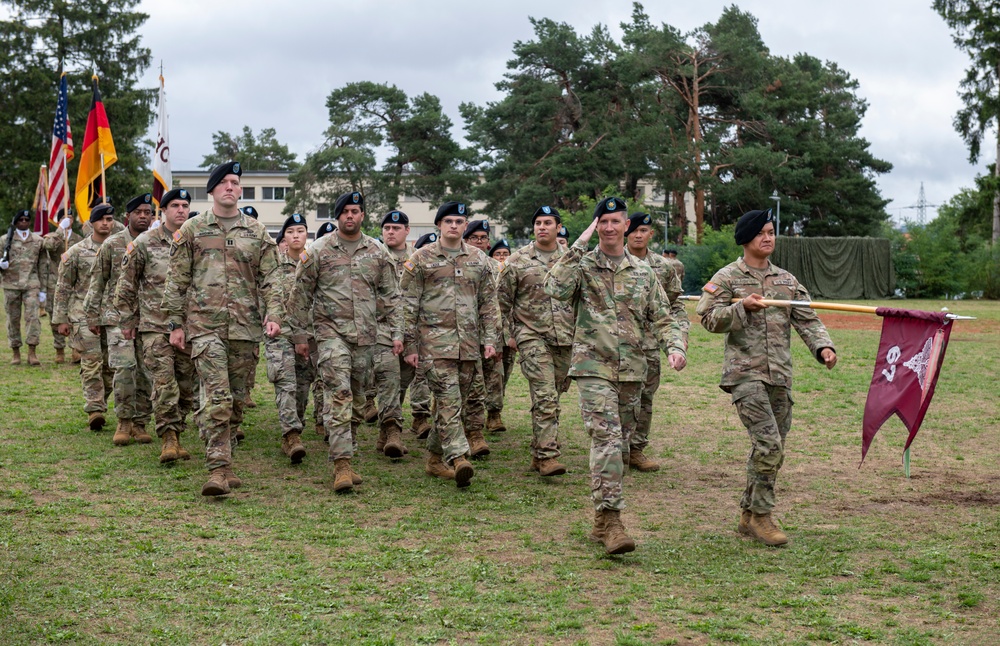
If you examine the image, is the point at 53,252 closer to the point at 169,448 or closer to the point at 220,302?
the point at 169,448

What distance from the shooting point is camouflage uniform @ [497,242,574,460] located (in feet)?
30.9

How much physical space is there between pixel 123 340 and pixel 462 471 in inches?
163

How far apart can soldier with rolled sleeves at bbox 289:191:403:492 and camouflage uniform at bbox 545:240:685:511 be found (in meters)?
2.30

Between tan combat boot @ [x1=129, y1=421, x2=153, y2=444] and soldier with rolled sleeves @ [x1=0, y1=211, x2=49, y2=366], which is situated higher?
soldier with rolled sleeves @ [x1=0, y1=211, x2=49, y2=366]

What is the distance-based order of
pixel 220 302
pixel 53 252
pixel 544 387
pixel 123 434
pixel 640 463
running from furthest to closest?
pixel 53 252, pixel 123 434, pixel 640 463, pixel 544 387, pixel 220 302

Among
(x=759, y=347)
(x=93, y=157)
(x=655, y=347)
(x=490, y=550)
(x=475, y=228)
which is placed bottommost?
(x=490, y=550)

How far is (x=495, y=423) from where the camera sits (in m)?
11.8

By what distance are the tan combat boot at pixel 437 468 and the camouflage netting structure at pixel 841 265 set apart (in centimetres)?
3857

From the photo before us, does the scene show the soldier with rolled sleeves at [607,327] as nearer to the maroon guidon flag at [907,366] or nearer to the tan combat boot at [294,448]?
the maroon guidon flag at [907,366]

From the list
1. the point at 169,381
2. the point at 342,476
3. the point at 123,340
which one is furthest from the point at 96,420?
the point at 342,476

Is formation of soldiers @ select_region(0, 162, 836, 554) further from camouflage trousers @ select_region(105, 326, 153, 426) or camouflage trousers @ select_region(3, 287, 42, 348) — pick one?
camouflage trousers @ select_region(3, 287, 42, 348)

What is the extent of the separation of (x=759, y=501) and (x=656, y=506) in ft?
4.20

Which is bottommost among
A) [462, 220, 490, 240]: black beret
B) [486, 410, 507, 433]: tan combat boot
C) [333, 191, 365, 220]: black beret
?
[486, 410, 507, 433]: tan combat boot

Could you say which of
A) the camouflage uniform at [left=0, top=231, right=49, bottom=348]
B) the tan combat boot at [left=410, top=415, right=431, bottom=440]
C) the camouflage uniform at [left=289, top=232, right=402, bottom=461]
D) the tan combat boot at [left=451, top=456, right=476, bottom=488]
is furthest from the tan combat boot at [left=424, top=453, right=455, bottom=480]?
the camouflage uniform at [left=0, top=231, right=49, bottom=348]
